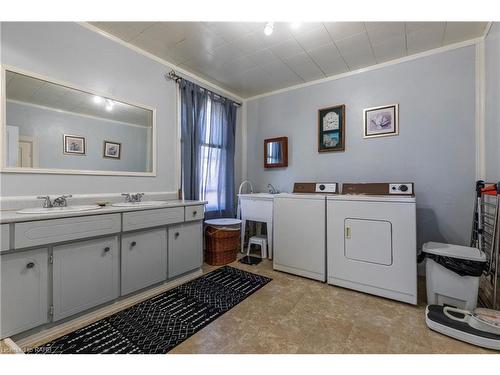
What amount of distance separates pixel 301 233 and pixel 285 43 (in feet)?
6.70

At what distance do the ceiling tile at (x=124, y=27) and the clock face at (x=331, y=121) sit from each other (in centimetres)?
228

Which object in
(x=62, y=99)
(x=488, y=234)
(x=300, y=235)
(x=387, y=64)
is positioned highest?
(x=387, y=64)

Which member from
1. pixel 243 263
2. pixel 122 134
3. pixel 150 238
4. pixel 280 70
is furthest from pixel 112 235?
pixel 280 70

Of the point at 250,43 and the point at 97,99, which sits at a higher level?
the point at 250,43

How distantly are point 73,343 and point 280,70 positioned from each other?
A: 3.31 metres

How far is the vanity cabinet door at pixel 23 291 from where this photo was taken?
1325 millimetres

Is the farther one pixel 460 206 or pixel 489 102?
pixel 460 206

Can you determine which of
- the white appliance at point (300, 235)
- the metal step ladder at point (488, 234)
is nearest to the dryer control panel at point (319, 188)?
the white appliance at point (300, 235)

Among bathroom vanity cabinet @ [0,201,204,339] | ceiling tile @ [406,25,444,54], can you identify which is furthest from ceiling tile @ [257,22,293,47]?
bathroom vanity cabinet @ [0,201,204,339]

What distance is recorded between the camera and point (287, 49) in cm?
249

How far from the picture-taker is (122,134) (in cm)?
237

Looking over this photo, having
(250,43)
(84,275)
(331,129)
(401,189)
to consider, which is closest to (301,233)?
(401,189)

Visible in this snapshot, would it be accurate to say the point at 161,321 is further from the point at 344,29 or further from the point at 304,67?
the point at 304,67

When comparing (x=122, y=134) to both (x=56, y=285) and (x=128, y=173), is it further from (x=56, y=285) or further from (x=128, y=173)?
(x=56, y=285)
